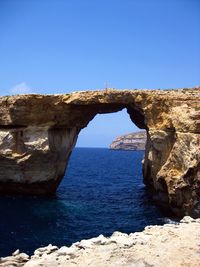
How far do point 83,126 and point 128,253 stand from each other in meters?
25.3

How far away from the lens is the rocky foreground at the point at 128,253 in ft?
48.8

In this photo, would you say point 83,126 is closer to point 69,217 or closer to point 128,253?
point 69,217

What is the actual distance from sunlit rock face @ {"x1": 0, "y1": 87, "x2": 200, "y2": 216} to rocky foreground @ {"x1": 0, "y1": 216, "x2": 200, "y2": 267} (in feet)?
28.6

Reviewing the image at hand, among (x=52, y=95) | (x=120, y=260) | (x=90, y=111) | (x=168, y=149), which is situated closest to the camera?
(x=120, y=260)

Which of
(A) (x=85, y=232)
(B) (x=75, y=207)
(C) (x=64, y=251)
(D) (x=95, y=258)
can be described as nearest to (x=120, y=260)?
(D) (x=95, y=258)

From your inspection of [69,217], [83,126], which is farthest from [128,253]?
[83,126]

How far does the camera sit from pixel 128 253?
15.7 m

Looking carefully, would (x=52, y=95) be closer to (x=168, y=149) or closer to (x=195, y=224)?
(x=168, y=149)

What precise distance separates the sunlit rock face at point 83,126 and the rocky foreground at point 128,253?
871 centimetres

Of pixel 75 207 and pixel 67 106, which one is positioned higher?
pixel 67 106

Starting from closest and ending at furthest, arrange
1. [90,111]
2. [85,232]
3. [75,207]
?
[85,232]
[75,207]
[90,111]

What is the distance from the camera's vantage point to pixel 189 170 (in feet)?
83.9

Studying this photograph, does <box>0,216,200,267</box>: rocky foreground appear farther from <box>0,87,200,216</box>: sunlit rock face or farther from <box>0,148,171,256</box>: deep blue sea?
<box>0,87,200,216</box>: sunlit rock face

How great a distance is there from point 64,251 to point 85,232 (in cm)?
835
